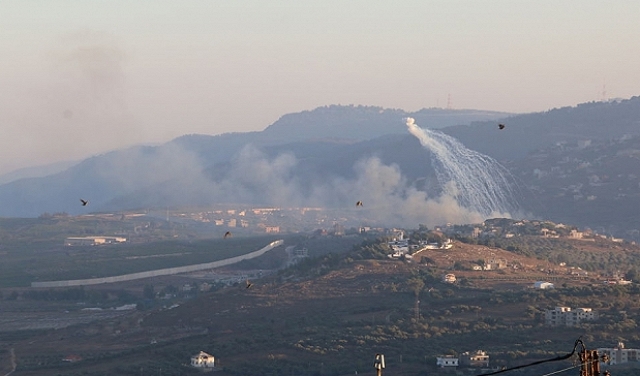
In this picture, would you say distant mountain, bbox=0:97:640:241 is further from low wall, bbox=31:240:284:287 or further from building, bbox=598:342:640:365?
building, bbox=598:342:640:365

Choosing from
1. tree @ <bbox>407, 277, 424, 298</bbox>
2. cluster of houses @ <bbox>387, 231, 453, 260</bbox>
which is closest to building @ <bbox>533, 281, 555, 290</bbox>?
tree @ <bbox>407, 277, 424, 298</bbox>

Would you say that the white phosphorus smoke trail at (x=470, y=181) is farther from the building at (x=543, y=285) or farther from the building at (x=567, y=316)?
the building at (x=567, y=316)

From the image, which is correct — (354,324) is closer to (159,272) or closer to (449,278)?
(449,278)

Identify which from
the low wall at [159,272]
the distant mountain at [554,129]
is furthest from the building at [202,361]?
the distant mountain at [554,129]

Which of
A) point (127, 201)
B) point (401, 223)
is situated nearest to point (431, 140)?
point (401, 223)


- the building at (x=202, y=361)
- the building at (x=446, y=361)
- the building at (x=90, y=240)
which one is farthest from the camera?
the building at (x=90, y=240)

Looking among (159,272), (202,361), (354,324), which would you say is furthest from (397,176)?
(202,361)
